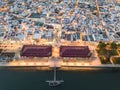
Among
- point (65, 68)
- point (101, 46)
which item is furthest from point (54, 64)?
point (101, 46)

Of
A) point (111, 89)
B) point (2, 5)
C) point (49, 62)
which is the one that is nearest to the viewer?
point (111, 89)

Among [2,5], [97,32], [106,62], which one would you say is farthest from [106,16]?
[2,5]

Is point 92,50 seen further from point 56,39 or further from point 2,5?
point 2,5

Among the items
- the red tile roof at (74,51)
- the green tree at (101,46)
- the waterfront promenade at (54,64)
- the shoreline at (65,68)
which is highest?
the green tree at (101,46)

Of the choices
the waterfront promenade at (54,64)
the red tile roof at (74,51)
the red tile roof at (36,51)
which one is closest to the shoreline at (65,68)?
the waterfront promenade at (54,64)

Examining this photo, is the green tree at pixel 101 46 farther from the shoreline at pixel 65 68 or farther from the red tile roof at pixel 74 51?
the shoreline at pixel 65 68

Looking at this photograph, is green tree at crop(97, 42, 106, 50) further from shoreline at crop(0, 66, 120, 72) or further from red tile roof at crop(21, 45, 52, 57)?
red tile roof at crop(21, 45, 52, 57)

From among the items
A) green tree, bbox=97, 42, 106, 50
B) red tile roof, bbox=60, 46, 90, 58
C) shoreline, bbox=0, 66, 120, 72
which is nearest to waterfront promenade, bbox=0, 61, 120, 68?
shoreline, bbox=0, 66, 120, 72
